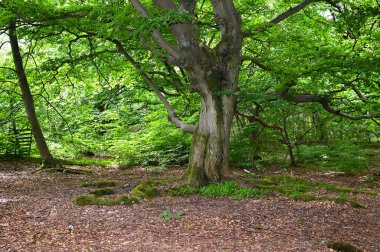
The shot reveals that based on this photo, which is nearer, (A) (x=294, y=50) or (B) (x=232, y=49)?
(B) (x=232, y=49)

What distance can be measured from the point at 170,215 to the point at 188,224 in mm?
507

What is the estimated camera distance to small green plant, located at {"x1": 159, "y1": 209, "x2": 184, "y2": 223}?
18.9 feet

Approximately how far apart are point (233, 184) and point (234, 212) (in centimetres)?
177

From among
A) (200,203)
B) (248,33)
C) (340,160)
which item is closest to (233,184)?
(200,203)

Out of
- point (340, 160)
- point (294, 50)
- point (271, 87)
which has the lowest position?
point (340, 160)

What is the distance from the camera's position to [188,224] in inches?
217

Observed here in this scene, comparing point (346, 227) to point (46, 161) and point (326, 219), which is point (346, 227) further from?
point (46, 161)

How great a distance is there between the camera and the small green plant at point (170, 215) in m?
5.75

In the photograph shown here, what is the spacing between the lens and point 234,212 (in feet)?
20.3

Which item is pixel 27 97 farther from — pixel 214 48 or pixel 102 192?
pixel 214 48

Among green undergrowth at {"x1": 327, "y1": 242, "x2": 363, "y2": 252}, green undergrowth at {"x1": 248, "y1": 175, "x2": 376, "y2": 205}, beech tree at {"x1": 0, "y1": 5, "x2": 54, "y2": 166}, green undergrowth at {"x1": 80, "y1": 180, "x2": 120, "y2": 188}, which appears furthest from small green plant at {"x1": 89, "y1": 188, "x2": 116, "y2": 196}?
green undergrowth at {"x1": 327, "y1": 242, "x2": 363, "y2": 252}

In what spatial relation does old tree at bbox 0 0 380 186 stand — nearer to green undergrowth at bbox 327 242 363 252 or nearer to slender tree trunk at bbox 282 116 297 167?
slender tree trunk at bbox 282 116 297 167

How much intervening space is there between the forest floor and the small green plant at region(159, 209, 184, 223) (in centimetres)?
6

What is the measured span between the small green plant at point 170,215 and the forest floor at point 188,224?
0.06 m
